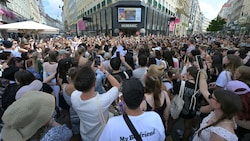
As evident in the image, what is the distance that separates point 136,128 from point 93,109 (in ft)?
2.47

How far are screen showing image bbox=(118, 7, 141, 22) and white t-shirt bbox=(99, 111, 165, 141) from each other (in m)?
27.0

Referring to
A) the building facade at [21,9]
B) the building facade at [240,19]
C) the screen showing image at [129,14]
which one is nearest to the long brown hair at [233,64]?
the screen showing image at [129,14]

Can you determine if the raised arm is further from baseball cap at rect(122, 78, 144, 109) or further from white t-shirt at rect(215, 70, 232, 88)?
baseball cap at rect(122, 78, 144, 109)

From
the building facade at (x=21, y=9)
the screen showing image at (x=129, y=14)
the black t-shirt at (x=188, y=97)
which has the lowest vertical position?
the black t-shirt at (x=188, y=97)

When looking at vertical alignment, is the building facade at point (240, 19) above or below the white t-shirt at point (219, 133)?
above

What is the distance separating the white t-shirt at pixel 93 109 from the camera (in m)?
2.11

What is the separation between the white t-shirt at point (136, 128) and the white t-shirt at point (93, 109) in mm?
568

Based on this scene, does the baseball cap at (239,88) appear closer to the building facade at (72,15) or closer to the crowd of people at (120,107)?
the crowd of people at (120,107)

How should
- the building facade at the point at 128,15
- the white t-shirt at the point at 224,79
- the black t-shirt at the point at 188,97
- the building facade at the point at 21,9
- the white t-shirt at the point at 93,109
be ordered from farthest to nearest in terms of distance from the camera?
the building facade at the point at 21,9 < the building facade at the point at 128,15 < the white t-shirt at the point at 224,79 < the black t-shirt at the point at 188,97 < the white t-shirt at the point at 93,109

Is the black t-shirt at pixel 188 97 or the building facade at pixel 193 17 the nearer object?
the black t-shirt at pixel 188 97

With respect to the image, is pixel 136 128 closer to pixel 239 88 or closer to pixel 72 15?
pixel 239 88

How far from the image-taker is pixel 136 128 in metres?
1.54

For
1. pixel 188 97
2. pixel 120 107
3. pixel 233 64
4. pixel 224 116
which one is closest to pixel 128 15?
pixel 233 64

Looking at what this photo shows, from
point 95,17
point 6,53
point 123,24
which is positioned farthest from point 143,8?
point 6,53
